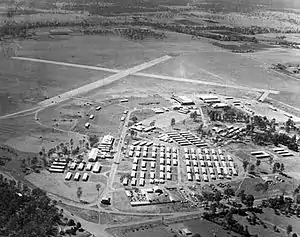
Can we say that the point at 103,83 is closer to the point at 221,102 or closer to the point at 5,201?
the point at 221,102

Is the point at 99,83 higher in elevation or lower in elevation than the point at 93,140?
higher

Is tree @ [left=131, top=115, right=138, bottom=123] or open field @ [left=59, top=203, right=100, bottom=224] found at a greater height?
tree @ [left=131, top=115, right=138, bottom=123]

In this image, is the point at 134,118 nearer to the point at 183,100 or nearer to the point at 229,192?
the point at 183,100

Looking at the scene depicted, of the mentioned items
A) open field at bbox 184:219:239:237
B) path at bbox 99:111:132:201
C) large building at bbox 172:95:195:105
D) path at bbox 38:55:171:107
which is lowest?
open field at bbox 184:219:239:237

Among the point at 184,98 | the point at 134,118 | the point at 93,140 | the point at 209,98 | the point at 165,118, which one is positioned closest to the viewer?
the point at 93,140

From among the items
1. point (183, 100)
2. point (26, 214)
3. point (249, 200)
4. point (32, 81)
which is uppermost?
point (32, 81)

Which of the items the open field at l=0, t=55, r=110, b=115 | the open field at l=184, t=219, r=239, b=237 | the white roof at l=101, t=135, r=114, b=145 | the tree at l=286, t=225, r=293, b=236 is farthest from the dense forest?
the open field at l=0, t=55, r=110, b=115

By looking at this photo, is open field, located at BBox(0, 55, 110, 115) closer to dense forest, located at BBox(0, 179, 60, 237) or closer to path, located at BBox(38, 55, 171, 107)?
path, located at BBox(38, 55, 171, 107)

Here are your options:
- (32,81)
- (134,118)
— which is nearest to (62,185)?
(134,118)

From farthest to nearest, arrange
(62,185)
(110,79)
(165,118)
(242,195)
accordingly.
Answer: (110,79)
(165,118)
(62,185)
(242,195)

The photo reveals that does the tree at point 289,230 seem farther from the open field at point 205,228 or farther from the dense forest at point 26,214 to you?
the dense forest at point 26,214
